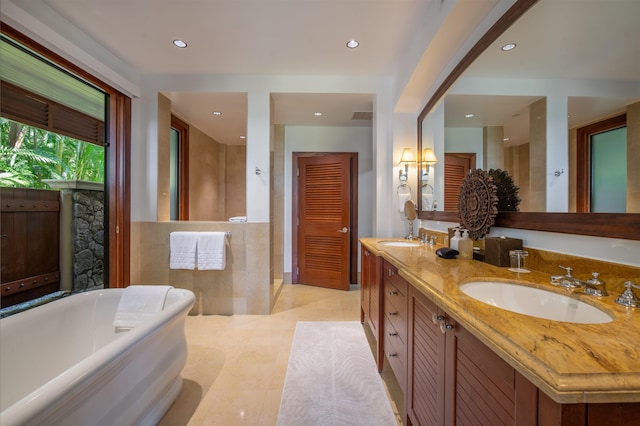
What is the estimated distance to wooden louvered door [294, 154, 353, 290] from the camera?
3.54 metres

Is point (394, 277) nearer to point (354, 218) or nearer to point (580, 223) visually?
point (580, 223)

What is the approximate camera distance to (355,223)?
3738 mm

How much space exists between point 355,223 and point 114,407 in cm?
311

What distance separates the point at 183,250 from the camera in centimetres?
258

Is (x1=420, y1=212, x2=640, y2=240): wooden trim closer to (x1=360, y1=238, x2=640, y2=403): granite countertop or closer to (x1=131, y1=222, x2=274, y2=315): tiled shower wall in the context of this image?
(x1=360, y1=238, x2=640, y2=403): granite countertop

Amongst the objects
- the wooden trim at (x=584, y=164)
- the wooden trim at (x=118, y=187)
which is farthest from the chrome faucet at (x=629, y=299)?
the wooden trim at (x=118, y=187)

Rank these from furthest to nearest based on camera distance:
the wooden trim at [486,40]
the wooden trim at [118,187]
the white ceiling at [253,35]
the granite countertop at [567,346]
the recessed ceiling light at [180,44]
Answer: the wooden trim at [118,187] → the recessed ceiling light at [180,44] → the white ceiling at [253,35] → the wooden trim at [486,40] → the granite countertop at [567,346]

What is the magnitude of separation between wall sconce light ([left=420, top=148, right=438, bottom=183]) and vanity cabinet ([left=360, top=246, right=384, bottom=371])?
0.92m

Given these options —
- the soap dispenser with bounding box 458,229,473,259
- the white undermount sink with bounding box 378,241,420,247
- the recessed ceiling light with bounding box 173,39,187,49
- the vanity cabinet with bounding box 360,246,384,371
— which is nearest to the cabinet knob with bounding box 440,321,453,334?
the soap dispenser with bounding box 458,229,473,259

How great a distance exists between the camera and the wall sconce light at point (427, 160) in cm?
219

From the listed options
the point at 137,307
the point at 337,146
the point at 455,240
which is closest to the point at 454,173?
the point at 455,240

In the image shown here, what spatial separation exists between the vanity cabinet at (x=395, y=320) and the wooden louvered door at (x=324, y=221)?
1856 millimetres

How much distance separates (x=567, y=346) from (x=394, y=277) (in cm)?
96

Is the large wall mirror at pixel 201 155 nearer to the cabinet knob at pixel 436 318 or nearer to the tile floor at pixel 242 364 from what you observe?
the tile floor at pixel 242 364
